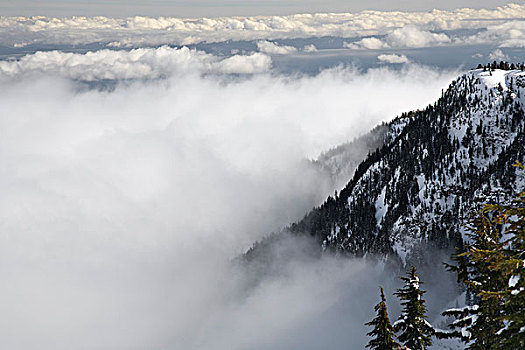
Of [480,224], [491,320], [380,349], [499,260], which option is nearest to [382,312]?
[380,349]

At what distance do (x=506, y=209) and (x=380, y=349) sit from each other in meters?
21.9

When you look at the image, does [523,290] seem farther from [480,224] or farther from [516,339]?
[480,224]

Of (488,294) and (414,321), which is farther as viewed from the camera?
(414,321)

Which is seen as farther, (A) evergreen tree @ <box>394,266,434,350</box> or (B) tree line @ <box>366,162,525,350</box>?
(A) evergreen tree @ <box>394,266,434,350</box>

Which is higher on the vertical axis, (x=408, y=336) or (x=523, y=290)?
(x=408, y=336)

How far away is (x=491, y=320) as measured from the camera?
28.5 metres

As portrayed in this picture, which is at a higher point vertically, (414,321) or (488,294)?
(414,321)

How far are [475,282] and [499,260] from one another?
13075 millimetres

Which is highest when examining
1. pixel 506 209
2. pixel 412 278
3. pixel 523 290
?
pixel 412 278

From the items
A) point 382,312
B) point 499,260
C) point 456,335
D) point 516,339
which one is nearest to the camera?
point 516,339

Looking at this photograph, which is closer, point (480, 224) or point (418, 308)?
point (480, 224)

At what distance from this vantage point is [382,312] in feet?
114

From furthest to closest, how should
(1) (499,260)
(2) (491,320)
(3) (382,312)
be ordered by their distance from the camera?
(3) (382,312) → (2) (491,320) → (1) (499,260)

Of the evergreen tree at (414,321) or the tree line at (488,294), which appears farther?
the evergreen tree at (414,321)
